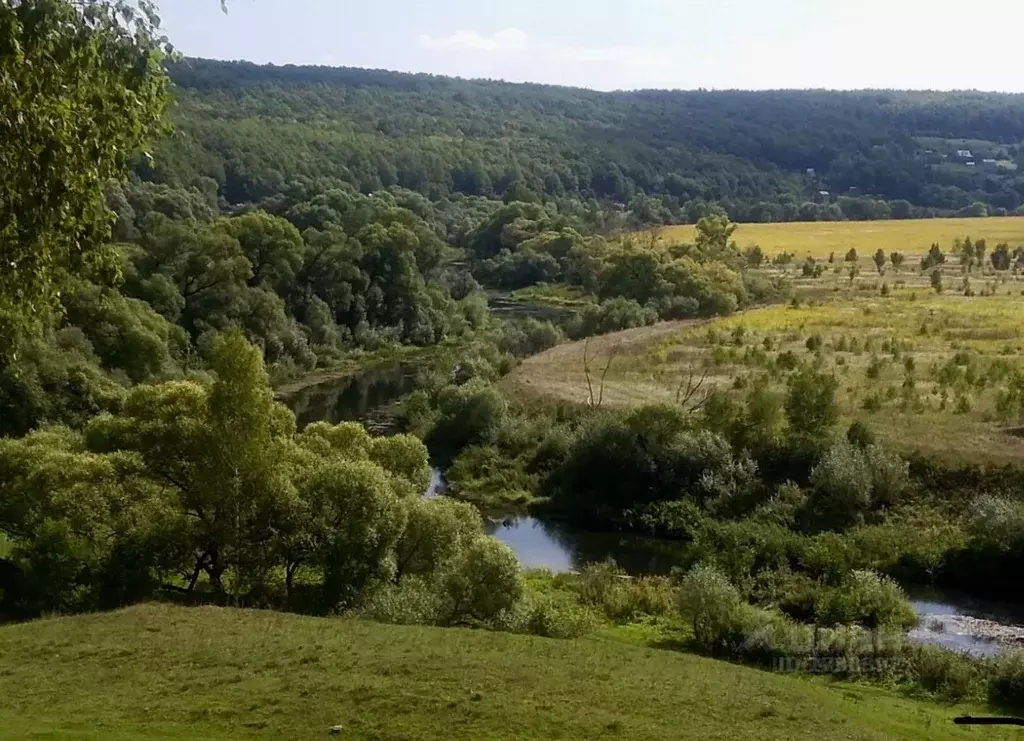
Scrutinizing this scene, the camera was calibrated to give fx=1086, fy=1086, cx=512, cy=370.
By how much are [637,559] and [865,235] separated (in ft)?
308

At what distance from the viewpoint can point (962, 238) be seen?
113750mm

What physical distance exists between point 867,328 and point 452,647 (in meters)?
50.3

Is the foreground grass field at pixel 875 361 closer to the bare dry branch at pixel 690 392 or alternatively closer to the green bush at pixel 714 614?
the bare dry branch at pixel 690 392

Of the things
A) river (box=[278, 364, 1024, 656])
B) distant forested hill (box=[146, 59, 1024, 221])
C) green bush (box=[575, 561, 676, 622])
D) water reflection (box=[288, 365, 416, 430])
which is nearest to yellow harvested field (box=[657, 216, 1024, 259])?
distant forested hill (box=[146, 59, 1024, 221])

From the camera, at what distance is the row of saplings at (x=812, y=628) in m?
24.3

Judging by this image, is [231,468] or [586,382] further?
[586,382]

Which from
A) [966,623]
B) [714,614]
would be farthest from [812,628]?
[966,623]

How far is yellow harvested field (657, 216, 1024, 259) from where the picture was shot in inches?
4380

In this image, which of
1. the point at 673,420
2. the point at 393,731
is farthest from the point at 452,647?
the point at 673,420

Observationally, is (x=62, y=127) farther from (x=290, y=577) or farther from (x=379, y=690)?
(x=290, y=577)

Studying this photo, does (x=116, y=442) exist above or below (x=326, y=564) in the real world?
above

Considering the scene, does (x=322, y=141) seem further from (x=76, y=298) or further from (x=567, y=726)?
(x=567, y=726)

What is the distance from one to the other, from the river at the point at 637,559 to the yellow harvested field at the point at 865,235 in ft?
214

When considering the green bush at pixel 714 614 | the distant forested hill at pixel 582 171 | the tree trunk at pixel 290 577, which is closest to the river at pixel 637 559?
the green bush at pixel 714 614
